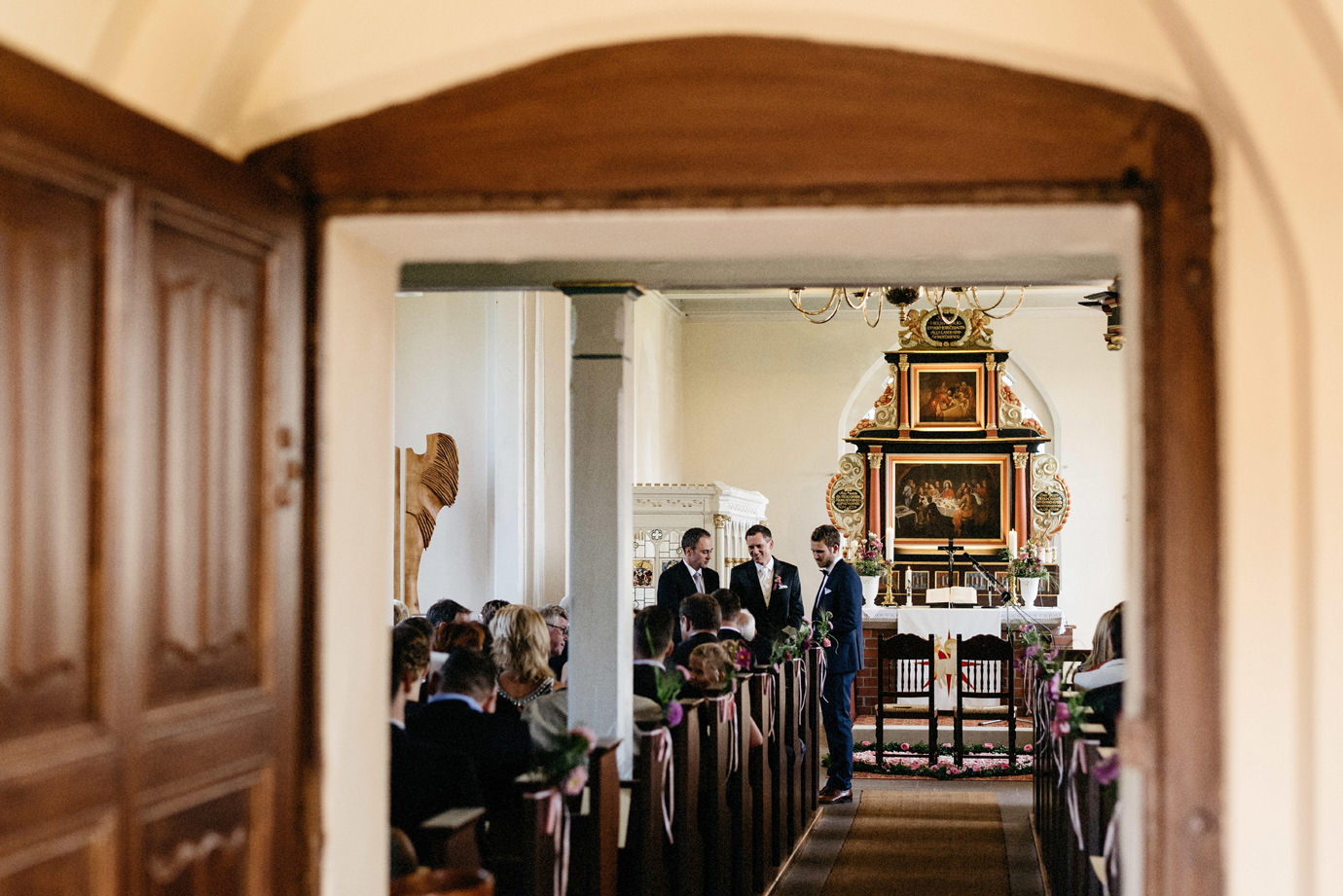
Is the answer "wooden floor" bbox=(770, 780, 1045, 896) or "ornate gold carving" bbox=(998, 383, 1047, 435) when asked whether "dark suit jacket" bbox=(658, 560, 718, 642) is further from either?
"ornate gold carving" bbox=(998, 383, 1047, 435)

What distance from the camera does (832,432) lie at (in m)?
17.3

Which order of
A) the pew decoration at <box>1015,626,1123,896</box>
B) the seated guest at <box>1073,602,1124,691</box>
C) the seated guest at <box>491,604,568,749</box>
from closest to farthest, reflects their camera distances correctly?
the pew decoration at <box>1015,626,1123,896</box>
the seated guest at <box>491,604,568,749</box>
the seated guest at <box>1073,602,1124,691</box>

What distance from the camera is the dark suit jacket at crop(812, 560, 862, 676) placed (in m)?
9.84

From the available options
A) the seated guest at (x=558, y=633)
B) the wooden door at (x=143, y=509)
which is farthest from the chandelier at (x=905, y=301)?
the wooden door at (x=143, y=509)

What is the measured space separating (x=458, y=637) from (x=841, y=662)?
15.5 feet

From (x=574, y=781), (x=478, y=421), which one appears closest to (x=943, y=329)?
(x=478, y=421)

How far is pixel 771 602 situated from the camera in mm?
Answer: 9727

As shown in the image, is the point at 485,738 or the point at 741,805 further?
the point at 741,805

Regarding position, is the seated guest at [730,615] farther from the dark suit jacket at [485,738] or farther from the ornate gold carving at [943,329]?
the ornate gold carving at [943,329]

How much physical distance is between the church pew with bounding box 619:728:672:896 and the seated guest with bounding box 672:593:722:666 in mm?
1707

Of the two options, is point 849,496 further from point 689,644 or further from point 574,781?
point 574,781

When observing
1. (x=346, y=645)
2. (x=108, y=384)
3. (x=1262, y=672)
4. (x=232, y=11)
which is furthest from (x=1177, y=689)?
(x=232, y=11)

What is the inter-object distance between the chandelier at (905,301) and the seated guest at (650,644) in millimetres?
3239

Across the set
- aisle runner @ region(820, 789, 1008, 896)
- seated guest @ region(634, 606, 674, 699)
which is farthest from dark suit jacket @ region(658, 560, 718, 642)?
seated guest @ region(634, 606, 674, 699)
